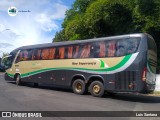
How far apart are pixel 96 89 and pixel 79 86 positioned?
4.76ft

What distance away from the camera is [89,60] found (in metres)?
17.9

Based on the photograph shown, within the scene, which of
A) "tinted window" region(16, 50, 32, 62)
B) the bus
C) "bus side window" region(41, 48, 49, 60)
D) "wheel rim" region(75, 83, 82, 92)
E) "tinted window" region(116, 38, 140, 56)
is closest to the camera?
the bus

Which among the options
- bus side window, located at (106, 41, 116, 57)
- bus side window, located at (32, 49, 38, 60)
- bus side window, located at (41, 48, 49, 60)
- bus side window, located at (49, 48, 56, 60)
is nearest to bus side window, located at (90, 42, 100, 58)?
bus side window, located at (106, 41, 116, 57)

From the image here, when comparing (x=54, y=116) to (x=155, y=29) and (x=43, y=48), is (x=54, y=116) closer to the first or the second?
(x=43, y=48)

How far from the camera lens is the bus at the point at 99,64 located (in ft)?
50.8

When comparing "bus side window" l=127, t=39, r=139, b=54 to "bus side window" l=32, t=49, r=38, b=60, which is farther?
"bus side window" l=32, t=49, r=38, b=60

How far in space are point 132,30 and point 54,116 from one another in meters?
18.4

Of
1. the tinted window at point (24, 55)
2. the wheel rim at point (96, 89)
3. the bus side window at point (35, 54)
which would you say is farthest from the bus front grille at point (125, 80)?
the tinted window at point (24, 55)

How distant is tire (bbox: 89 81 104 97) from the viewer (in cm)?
1705

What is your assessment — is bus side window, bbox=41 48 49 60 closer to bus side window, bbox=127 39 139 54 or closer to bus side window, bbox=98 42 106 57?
bus side window, bbox=98 42 106 57

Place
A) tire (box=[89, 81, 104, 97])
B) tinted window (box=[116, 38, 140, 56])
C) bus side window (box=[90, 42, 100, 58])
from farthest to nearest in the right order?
bus side window (box=[90, 42, 100, 58]) < tire (box=[89, 81, 104, 97]) < tinted window (box=[116, 38, 140, 56])

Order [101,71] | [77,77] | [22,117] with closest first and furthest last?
[22,117] < [101,71] < [77,77]

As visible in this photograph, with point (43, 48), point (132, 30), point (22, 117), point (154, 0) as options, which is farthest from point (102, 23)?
point (22, 117)

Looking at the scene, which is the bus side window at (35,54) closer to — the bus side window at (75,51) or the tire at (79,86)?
the bus side window at (75,51)
